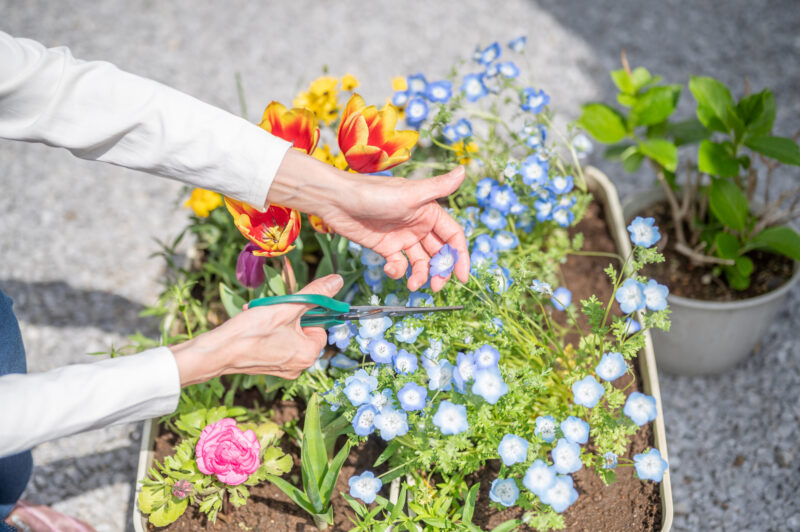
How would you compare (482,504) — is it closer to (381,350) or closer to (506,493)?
(506,493)

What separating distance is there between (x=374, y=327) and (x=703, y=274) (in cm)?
115

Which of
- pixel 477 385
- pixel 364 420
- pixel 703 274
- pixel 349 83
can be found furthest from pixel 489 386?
pixel 703 274

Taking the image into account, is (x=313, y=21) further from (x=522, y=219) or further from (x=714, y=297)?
(x=714, y=297)

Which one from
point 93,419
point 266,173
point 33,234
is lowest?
point 33,234

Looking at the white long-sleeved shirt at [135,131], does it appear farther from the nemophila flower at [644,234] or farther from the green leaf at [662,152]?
the green leaf at [662,152]

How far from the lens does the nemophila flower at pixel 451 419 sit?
1162mm

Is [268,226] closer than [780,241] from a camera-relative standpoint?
Yes

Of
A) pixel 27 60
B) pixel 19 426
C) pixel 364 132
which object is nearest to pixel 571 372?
pixel 364 132

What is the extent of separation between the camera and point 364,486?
1.30 m

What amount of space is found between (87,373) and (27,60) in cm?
55

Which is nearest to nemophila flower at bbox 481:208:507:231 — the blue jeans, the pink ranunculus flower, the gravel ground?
the pink ranunculus flower

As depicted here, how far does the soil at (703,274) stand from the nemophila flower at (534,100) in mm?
544

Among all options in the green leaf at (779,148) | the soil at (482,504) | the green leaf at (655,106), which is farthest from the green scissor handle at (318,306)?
the green leaf at (779,148)

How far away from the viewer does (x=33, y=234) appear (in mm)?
2578
